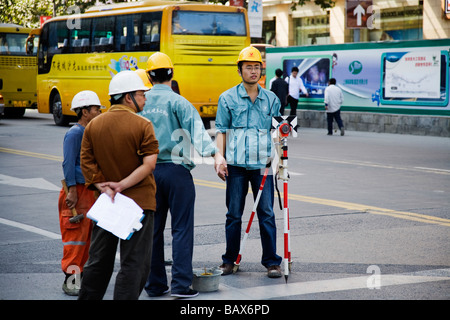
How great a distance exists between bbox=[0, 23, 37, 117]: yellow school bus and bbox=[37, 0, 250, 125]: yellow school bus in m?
4.10

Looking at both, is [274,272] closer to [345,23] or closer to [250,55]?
[250,55]

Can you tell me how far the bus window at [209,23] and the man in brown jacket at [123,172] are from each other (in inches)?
672

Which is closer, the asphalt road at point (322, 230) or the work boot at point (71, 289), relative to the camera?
the work boot at point (71, 289)

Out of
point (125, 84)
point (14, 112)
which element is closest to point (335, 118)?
point (14, 112)

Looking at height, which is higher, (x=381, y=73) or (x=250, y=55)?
(x=381, y=73)

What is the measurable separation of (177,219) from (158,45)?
16.7 metres

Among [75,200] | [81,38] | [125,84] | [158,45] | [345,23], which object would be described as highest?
[345,23]

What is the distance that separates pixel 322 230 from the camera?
852 centimetres

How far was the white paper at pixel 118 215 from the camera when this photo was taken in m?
4.73

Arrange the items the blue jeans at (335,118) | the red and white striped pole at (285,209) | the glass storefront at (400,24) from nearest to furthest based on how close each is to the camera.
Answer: the red and white striped pole at (285,209) < the blue jeans at (335,118) < the glass storefront at (400,24)

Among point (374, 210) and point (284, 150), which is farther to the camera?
point (374, 210)

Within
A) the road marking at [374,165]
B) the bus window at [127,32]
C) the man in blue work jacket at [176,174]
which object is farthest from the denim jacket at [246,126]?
the bus window at [127,32]
